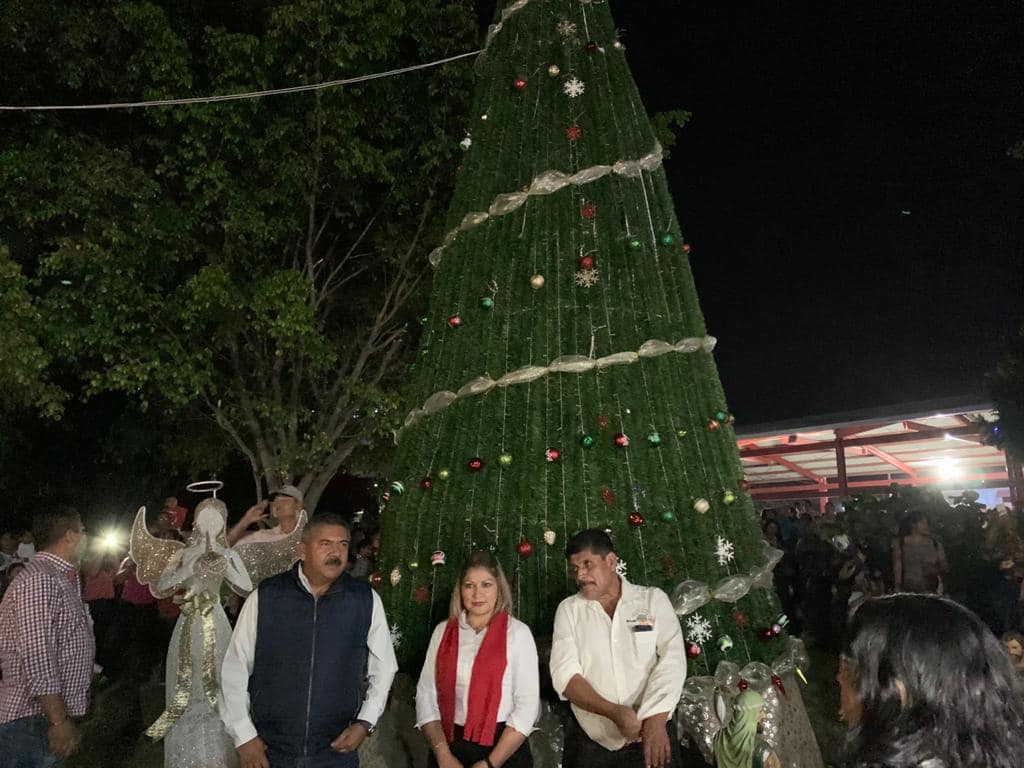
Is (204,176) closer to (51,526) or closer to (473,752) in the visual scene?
(51,526)

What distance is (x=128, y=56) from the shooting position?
1001 cm

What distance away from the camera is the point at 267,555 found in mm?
5273

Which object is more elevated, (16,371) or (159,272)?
(159,272)

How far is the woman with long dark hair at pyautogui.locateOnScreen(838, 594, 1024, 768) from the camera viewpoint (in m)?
1.56

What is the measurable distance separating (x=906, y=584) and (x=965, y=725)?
675cm

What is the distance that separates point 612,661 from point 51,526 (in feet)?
9.38

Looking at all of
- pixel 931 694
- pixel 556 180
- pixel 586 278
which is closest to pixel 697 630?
pixel 586 278

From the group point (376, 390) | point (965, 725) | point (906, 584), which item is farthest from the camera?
point (376, 390)

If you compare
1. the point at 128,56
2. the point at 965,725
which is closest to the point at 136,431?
the point at 128,56

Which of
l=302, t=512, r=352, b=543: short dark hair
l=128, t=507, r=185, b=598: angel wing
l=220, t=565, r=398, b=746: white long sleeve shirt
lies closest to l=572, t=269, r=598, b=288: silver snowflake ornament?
l=302, t=512, r=352, b=543: short dark hair

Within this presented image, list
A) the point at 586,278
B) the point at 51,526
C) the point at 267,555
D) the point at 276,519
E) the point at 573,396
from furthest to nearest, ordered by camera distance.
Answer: the point at 276,519 < the point at 267,555 < the point at 586,278 < the point at 573,396 < the point at 51,526

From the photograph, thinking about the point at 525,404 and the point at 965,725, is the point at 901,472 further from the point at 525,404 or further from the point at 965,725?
the point at 965,725

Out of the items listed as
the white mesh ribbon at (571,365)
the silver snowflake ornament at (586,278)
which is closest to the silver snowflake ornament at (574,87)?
the silver snowflake ornament at (586,278)

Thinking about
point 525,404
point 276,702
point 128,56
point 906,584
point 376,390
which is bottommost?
point 906,584
